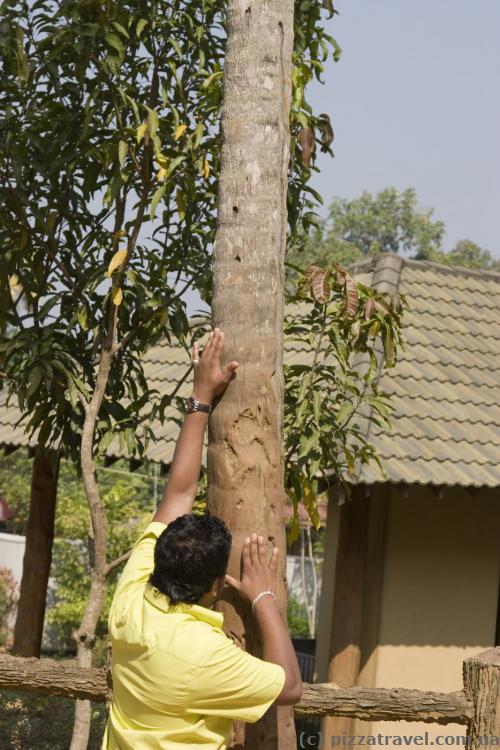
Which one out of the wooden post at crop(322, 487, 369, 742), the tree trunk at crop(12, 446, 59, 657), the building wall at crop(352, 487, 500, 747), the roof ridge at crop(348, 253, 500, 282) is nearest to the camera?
the wooden post at crop(322, 487, 369, 742)

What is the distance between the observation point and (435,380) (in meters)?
10.0

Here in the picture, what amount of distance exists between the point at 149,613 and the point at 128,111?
13.0 ft

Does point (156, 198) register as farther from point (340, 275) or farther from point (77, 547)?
point (77, 547)

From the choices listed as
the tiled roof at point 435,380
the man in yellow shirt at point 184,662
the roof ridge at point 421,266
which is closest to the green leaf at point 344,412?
the tiled roof at point 435,380

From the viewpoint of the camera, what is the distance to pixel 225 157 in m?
4.43

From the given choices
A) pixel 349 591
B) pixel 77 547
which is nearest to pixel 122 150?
pixel 349 591

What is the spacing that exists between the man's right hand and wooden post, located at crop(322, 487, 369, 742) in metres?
4.97

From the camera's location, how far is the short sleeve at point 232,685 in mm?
3305

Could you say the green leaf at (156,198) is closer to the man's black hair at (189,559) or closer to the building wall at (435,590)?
the man's black hair at (189,559)

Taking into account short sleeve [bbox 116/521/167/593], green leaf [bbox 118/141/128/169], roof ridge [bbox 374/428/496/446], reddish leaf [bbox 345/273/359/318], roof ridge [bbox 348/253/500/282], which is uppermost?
roof ridge [bbox 348/253/500/282]

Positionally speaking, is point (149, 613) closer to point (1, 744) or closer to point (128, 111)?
point (128, 111)

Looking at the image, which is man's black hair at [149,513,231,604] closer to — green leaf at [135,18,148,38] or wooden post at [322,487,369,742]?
green leaf at [135,18,148,38]

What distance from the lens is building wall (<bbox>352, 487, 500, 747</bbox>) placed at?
934cm

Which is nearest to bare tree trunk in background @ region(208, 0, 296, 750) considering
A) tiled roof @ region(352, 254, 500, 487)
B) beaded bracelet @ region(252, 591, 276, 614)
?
beaded bracelet @ region(252, 591, 276, 614)
